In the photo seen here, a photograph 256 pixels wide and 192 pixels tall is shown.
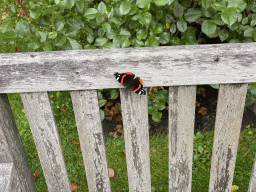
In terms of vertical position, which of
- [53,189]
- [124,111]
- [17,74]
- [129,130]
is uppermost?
[17,74]

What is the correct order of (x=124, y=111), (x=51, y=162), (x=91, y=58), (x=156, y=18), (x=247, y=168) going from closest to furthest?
(x=91, y=58), (x=124, y=111), (x=51, y=162), (x=156, y=18), (x=247, y=168)

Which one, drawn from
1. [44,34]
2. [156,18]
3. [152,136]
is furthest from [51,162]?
[152,136]

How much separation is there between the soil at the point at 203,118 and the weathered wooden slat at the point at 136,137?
124 centimetres

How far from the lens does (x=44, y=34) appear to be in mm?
1266

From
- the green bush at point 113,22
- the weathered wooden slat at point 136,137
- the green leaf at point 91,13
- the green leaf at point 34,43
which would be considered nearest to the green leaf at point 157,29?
the green bush at point 113,22

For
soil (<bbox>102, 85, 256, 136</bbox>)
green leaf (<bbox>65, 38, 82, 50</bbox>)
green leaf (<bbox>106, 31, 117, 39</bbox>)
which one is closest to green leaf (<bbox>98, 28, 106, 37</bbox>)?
green leaf (<bbox>106, 31, 117, 39</bbox>)

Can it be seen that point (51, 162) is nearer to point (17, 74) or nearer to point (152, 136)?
point (17, 74)

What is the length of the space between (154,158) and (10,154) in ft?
5.02

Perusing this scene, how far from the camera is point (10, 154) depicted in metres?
1.33

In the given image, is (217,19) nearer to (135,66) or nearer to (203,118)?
(135,66)

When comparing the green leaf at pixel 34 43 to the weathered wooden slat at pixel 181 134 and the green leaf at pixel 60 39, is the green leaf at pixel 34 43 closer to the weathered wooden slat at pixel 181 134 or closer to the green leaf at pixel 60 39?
the green leaf at pixel 60 39

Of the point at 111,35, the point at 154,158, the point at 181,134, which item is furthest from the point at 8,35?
the point at 154,158

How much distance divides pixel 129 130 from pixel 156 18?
32.4 inches

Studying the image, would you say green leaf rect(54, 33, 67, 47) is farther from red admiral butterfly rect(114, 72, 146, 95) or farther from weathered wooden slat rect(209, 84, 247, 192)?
weathered wooden slat rect(209, 84, 247, 192)
